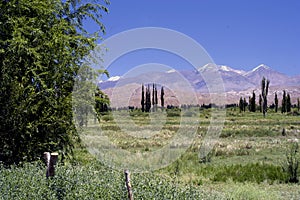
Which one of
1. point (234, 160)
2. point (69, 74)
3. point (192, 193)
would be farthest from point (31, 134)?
point (234, 160)

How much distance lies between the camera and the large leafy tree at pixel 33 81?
1237 centimetres

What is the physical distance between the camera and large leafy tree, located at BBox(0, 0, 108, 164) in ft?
40.6

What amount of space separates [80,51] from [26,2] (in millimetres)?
2266

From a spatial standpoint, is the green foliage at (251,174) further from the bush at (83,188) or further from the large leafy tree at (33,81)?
the bush at (83,188)

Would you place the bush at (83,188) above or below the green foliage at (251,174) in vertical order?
above

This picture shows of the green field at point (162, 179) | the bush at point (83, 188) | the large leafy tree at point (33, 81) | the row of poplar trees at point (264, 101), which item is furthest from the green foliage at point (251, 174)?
the row of poplar trees at point (264, 101)

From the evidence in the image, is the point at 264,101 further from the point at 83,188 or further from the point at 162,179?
the point at 83,188

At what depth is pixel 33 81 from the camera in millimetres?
13016

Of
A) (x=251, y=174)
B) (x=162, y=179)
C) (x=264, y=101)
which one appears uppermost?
(x=264, y=101)

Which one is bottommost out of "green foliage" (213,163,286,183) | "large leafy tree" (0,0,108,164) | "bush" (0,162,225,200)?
"green foliage" (213,163,286,183)

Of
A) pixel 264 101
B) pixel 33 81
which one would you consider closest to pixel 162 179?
pixel 33 81

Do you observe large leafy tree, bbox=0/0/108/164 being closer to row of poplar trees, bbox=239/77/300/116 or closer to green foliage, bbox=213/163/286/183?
green foliage, bbox=213/163/286/183

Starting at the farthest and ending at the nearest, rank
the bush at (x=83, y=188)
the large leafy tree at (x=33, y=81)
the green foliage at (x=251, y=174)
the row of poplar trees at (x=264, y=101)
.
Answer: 1. the row of poplar trees at (x=264, y=101)
2. the green foliage at (x=251, y=174)
3. the large leafy tree at (x=33, y=81)
4. the bush at (x=83, y=188)

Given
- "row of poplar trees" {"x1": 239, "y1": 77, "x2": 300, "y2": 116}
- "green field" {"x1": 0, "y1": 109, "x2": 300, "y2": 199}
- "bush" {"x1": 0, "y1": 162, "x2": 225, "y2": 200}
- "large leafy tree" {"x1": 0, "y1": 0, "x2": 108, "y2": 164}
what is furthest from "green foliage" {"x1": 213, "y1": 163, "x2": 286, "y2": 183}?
"row of poplar trees" {"x1": 239, "y1": 77, "x2": 300, "y2": 116}
